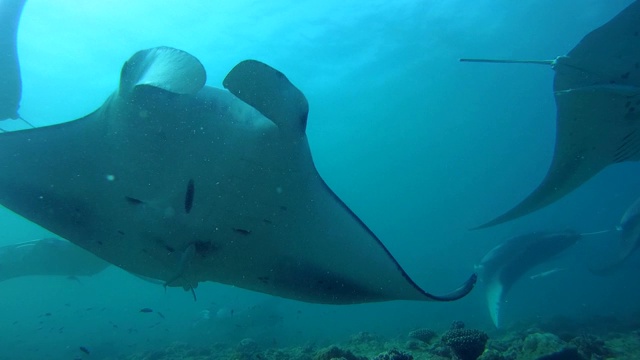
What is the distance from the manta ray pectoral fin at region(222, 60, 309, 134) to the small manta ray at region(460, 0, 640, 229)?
268 centimetres

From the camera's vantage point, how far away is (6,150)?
2.41m

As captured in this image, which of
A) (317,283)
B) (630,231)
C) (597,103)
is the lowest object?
(317,283)

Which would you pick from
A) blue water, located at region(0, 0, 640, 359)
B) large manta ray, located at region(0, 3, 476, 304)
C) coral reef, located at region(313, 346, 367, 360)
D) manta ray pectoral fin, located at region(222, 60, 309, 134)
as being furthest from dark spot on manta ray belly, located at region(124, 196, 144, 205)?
blue water, located at region(0, 0, 640, 359)

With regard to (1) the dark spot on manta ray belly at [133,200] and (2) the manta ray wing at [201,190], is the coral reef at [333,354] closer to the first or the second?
(2) the manta ray wing at [201,190]

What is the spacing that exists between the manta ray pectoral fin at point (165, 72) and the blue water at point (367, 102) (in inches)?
726

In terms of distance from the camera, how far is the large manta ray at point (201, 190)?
2.18 meters

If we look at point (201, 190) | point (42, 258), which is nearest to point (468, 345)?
point (201, 190)

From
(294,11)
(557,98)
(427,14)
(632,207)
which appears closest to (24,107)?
(294,11)

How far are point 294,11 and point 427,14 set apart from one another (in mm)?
9435

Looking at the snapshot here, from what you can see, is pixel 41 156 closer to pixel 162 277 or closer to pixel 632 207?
pixel 162 277

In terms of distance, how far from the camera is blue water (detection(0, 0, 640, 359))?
20031 millimetres

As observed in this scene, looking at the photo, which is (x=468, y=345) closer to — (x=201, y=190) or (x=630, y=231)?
(x=201, y=190)

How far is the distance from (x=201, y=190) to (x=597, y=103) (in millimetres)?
4653

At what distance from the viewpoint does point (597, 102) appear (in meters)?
4.06
